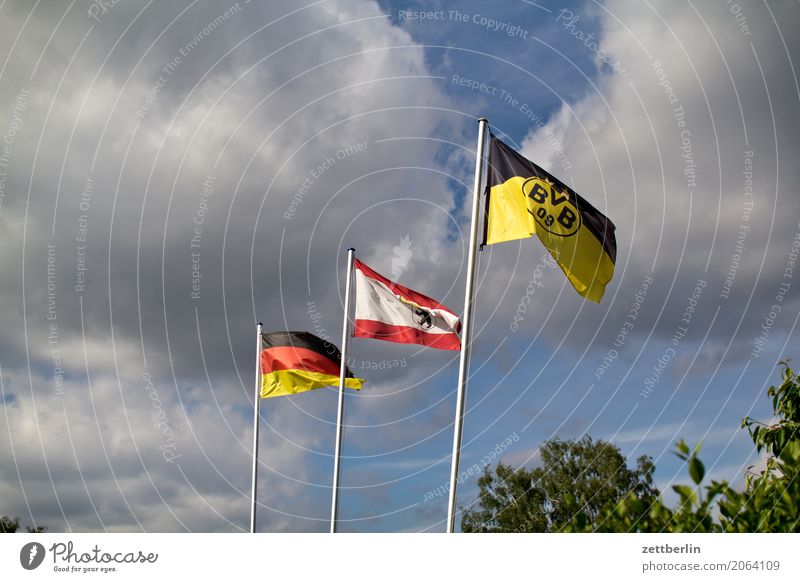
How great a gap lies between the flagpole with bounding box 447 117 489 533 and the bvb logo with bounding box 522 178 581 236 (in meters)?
1.24

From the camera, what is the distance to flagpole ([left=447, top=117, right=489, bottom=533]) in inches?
457

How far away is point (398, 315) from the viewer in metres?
18.6

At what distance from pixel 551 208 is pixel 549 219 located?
0.20 m

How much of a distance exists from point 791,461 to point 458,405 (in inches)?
256

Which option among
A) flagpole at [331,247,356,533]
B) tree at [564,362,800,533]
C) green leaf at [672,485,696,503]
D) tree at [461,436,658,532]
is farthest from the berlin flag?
tree at [461,436,658,532]

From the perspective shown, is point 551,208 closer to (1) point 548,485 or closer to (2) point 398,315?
(2) point 398,315

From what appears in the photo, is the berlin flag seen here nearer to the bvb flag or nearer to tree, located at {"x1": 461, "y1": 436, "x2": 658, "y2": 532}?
the bvb flag

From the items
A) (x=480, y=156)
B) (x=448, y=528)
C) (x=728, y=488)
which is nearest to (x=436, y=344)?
(x=480, y=156)
